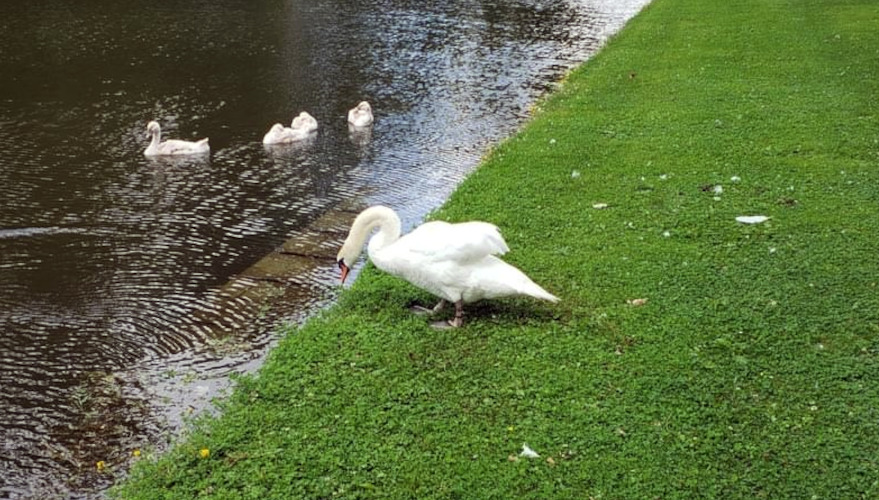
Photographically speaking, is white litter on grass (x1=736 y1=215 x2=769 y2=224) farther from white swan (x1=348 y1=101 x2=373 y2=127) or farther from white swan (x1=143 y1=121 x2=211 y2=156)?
white swan (x1=143 y1=121 x2=211 y2=156)

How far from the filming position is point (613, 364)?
21.5 feet

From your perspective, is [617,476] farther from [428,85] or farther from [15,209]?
[428,85]

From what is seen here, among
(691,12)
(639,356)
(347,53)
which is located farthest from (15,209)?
(691,12)

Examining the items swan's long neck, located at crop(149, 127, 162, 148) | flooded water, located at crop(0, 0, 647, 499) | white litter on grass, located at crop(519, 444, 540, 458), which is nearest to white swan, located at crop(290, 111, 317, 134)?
flooded water, located at crop(0, 0, 647, 499)

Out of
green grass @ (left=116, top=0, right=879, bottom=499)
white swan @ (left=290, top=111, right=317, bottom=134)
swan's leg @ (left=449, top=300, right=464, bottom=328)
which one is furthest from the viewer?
white swan @ (left=290, top=111, right=317, bottom=134)

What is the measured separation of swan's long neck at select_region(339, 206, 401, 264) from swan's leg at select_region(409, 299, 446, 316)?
65cm

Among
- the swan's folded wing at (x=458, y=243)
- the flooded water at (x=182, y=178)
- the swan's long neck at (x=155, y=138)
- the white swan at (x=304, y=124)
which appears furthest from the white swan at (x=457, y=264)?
the white swan at (x=304, y=124)

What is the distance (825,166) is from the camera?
36.0 feet

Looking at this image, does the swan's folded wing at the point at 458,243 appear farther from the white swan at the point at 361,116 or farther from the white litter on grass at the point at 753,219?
the white swan at the point at 361,116

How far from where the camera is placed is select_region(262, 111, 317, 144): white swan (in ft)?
47.5

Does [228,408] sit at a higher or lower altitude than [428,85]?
higher

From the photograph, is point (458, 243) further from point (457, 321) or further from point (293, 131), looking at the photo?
point (293, 131)

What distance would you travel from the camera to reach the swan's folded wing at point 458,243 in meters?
7.02

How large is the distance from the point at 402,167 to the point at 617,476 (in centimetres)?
891
